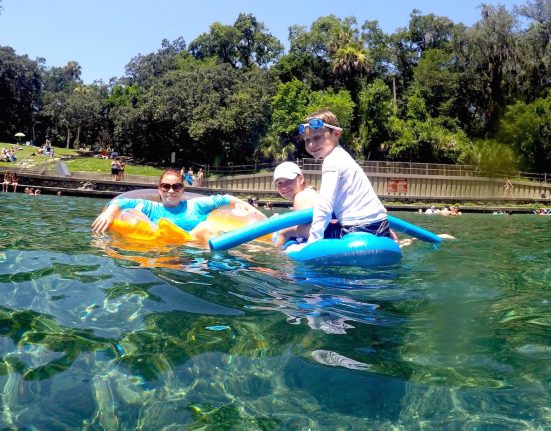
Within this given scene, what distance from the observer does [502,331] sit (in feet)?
8.66

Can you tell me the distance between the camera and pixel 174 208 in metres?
6.28

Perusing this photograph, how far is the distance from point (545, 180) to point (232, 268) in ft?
115

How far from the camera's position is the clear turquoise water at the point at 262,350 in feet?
5.78

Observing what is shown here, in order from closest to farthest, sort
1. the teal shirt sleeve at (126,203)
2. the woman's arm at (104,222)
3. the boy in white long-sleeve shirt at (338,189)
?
the boy in white long-sleeve shirt at (338,189) < the woman's arm at (104,222) < the teal shirt sleeve at (126,203)

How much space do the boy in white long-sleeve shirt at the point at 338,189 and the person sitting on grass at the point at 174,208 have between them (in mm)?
1831

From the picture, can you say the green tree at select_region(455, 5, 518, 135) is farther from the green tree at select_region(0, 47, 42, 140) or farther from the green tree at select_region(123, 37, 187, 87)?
the green tree at select_region(0, 47, 42, 140)

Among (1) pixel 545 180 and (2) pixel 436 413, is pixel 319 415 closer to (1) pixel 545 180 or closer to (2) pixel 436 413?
(2) pixel 436 413

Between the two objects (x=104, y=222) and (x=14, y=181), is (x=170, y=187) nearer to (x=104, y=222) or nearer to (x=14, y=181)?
(x=104, y=222)

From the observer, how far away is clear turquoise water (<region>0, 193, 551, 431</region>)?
176 centimetres

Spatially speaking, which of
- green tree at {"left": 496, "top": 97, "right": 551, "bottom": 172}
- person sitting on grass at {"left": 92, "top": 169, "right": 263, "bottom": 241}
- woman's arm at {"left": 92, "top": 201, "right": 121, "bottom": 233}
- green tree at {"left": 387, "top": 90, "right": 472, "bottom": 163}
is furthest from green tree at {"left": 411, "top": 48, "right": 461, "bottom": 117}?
woman's arm at {"left": 92, "top": 201, "right": 121, "bottom": 233}

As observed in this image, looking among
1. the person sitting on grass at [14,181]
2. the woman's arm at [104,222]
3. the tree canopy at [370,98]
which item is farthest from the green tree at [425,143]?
the woman's arm at [104,222]

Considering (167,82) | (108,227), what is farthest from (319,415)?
(167,82)

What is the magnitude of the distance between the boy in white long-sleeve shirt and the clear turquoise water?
655mm

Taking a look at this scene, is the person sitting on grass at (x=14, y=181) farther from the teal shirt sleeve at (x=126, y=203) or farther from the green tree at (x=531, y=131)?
the green tree at (x=531, y=131)
